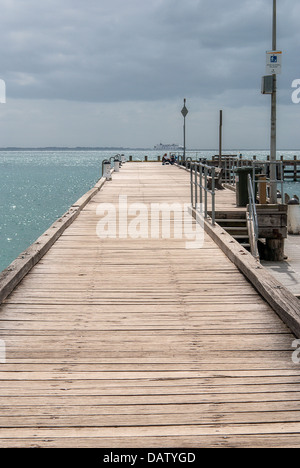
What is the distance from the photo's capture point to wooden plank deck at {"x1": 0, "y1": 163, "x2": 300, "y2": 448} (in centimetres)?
324

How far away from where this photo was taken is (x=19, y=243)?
1363 inches

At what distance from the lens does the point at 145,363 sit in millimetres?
4148

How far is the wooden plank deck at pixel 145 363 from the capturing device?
3244 millimetres

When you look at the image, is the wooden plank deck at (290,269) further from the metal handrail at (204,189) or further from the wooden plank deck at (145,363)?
the wooden plank deck at (145,363)

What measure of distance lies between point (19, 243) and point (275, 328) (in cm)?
3107

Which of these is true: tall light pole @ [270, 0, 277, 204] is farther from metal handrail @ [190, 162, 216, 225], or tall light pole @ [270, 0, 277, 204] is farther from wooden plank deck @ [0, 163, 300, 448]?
wooden plank deck @ [0, 163, 300, 448]

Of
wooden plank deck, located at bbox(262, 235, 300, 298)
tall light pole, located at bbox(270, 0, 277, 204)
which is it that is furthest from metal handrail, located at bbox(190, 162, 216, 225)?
wooden plank deck, located at bbox(262, 235, 300, 298)

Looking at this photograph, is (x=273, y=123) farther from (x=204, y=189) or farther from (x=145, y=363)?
(x=145, y=363)

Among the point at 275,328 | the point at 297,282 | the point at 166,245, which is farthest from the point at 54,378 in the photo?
the point at 297,282

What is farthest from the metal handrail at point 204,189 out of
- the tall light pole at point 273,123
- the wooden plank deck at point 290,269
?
the wooden plank deck at point 290,269

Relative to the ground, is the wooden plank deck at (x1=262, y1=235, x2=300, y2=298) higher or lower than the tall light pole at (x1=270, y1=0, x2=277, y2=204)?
lower

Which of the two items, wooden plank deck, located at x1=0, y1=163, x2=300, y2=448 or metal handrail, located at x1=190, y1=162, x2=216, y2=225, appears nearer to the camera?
wooden plank deck, located at x1=0, y1=163, x2=300, y2=448

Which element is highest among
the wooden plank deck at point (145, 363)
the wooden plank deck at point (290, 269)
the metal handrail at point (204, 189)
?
the metal handrail at point (204, 189)

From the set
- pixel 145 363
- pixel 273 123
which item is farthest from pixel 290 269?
pixel 145 363
